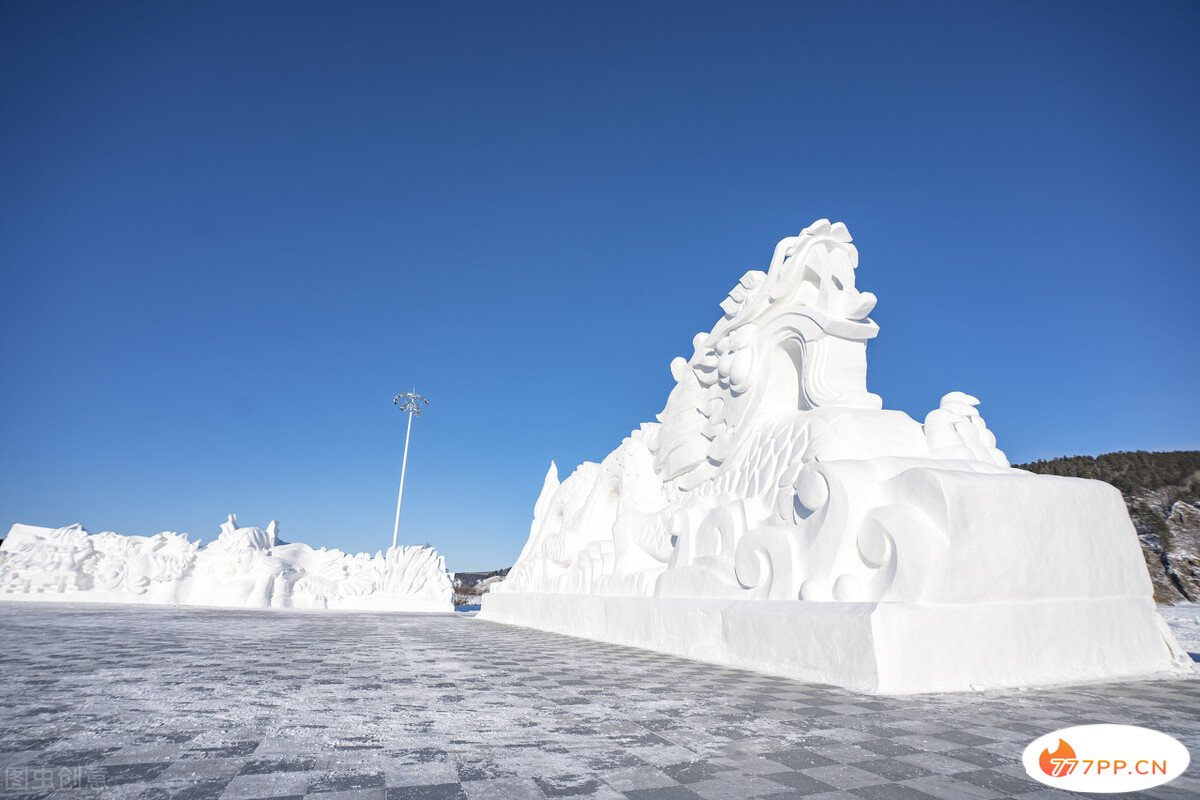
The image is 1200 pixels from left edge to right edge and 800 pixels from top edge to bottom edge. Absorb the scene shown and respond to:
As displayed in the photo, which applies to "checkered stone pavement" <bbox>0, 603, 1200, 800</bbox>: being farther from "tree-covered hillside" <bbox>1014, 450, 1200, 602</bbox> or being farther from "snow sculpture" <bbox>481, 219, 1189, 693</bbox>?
"tree-covered hillside" <bbox>1014, 450, 1200, 602</bbox>

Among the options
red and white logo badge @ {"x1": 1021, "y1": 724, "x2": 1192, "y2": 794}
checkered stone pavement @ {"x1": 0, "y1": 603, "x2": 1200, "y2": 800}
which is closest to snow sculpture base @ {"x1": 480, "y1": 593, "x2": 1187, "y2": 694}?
checkered stone pavement @ {"x1": 0, "y1": 603, "x2": 1200, "y2": 800}

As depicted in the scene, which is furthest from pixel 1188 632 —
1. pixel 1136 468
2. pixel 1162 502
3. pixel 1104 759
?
pixel 1136 468

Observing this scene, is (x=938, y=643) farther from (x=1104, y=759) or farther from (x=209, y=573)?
(x=209, y=573)

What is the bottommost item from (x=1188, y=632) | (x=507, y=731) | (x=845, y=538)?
(x=507, y=731)

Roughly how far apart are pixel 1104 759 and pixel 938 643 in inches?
58.5

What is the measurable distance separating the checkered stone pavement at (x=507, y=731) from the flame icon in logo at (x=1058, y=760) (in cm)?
9

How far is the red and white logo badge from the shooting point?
1921 mm

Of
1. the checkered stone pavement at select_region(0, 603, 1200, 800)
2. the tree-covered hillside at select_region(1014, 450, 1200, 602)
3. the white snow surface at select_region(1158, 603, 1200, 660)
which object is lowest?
the checkered stone pavement at select_region(0, 603, 1200, 800)

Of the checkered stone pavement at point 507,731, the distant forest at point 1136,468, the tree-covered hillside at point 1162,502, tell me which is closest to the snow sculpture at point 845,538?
the checkered stone pavement at point 507,731

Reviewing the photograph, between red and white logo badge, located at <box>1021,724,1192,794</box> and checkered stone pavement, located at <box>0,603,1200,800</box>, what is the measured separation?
0.07 meters

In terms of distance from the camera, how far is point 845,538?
13.7ft

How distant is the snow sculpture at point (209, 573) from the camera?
1666 cm

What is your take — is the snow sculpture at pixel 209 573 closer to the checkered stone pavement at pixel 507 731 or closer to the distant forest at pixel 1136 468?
the checkered stone pavement at pixel 507 731

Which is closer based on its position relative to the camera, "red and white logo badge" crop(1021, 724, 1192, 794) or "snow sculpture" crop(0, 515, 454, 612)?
"red and white logo badge" crop(1021, 724, 1192, 794)
